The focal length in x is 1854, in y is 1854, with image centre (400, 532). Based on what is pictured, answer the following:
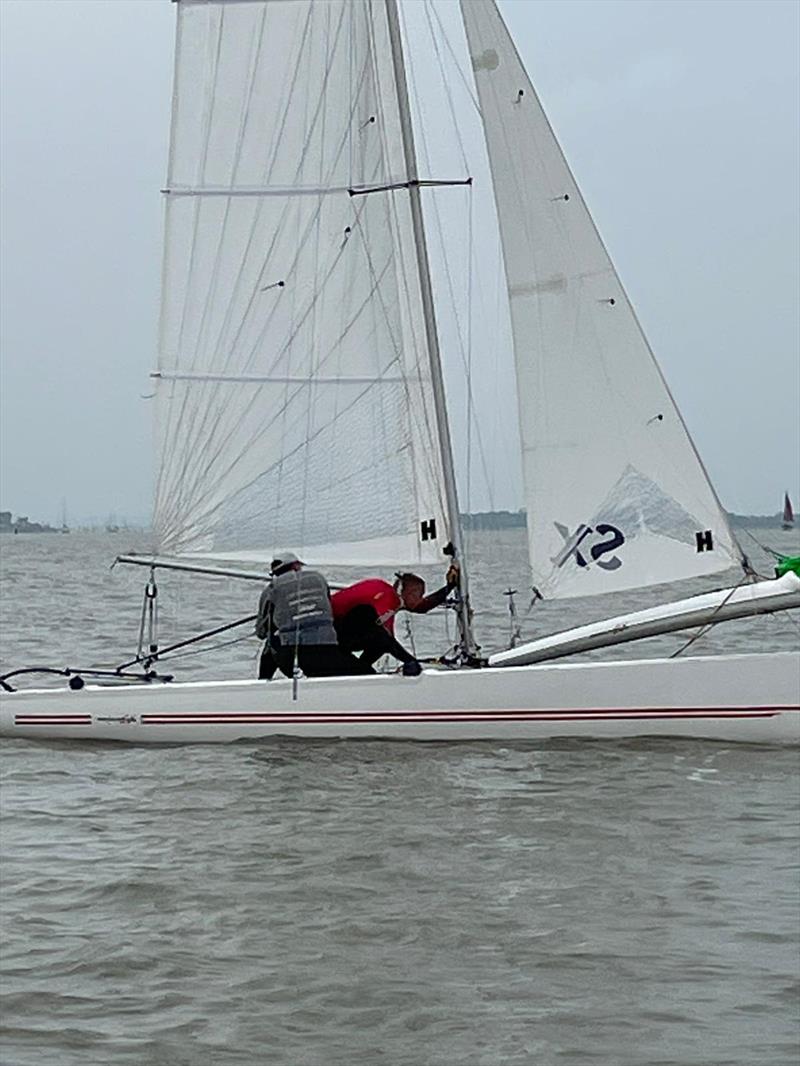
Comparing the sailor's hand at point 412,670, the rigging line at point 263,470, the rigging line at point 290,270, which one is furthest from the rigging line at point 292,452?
the sailor's hand at point 412,670

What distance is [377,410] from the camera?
42.7 ft

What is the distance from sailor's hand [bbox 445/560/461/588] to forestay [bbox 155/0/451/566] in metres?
0.40

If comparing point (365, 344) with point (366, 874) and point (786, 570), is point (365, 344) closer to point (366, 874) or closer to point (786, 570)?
point (786, 570)

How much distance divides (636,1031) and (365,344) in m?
7.50

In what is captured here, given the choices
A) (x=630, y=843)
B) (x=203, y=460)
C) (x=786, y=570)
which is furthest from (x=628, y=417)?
(x=630, y=843)

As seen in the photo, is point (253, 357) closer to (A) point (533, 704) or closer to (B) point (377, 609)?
(B) point (377, 609)

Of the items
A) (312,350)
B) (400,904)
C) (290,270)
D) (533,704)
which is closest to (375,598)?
(533,704)

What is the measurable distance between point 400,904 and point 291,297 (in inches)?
244

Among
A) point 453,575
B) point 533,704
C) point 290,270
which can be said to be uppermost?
point 290,270

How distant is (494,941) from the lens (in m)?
7.41

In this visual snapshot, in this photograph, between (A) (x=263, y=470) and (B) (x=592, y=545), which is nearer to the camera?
(B) (x=592, y=545)

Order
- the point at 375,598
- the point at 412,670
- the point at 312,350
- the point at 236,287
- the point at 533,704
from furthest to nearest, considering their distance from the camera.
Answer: the point at 236,287 → the point at 312,350 → the point at 375,598 → the point at 412,670 → the point at 533,704

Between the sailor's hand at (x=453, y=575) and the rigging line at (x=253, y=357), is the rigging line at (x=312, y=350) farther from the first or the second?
the sailor's hand at (x=453, y=575)

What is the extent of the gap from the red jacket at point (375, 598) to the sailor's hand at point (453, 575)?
1.29ft
